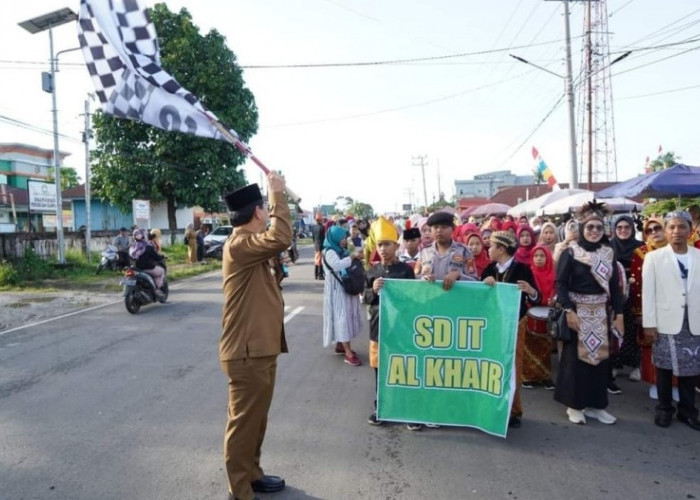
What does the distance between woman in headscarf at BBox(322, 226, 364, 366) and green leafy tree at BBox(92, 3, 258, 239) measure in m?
21.6

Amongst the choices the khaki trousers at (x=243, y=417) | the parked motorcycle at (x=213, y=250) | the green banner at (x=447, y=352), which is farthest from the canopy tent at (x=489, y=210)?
the khaki trousers at (x=243, y=417)

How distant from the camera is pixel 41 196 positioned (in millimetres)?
17156

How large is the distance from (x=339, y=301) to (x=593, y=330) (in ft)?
10.1

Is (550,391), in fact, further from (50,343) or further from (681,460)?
(50,343)

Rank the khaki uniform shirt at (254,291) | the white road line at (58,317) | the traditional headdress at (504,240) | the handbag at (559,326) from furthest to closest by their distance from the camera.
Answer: the white road line at (58,317)
the traditional headdress at (504,240)
the handbag at (559,326)
the khaki uniform shirt at (254,291)

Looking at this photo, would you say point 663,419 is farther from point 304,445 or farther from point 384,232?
point 304,445

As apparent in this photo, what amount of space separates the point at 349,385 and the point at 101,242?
66.6ft

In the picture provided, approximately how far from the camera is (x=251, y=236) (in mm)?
3182

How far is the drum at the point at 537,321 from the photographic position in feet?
18.0

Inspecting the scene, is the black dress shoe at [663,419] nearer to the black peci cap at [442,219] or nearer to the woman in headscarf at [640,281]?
the woman in headscarf at [640,281]

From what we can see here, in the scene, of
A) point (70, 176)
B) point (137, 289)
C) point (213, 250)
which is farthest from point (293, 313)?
point (70, 176)

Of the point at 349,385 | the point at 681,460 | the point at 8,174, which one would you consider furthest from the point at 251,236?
the point at 8,174

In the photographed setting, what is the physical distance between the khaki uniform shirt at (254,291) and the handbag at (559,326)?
253 centimetres

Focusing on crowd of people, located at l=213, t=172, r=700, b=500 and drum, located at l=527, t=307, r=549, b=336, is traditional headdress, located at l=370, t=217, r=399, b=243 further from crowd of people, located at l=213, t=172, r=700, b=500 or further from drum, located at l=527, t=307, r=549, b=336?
drum, located at l=527, t=307, r=549, b=336
